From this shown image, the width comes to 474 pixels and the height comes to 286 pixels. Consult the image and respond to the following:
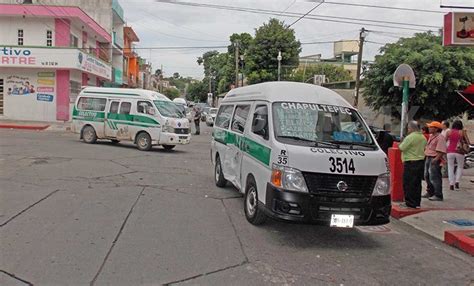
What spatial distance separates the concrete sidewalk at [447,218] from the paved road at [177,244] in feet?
0.68

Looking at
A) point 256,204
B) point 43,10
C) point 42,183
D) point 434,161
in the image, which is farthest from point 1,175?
point 43,10

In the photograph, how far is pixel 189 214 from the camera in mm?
7645

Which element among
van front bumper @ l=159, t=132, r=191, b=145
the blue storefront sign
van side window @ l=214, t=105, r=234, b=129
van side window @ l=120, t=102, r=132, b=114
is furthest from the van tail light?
the blue storefront sign

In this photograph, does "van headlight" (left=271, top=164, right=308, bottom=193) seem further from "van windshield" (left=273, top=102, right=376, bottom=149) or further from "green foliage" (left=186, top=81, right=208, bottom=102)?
"green foliage" (left=186, top=81, right=208, bottom=102)

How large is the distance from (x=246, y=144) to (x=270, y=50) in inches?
1418

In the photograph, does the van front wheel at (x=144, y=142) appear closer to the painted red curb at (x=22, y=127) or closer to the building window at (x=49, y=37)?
the painted red curb at (x=22, y=127)

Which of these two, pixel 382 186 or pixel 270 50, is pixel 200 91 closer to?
pixel 270 50

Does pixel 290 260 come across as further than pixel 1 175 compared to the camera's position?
No

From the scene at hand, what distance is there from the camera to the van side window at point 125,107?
17438 millimetres

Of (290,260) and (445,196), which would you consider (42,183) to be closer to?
(290,260)

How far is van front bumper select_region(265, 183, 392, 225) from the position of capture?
6.11m

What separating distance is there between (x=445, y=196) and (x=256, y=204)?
5.84m

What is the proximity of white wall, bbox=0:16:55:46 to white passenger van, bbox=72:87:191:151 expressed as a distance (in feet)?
47.7

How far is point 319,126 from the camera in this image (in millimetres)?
7020
